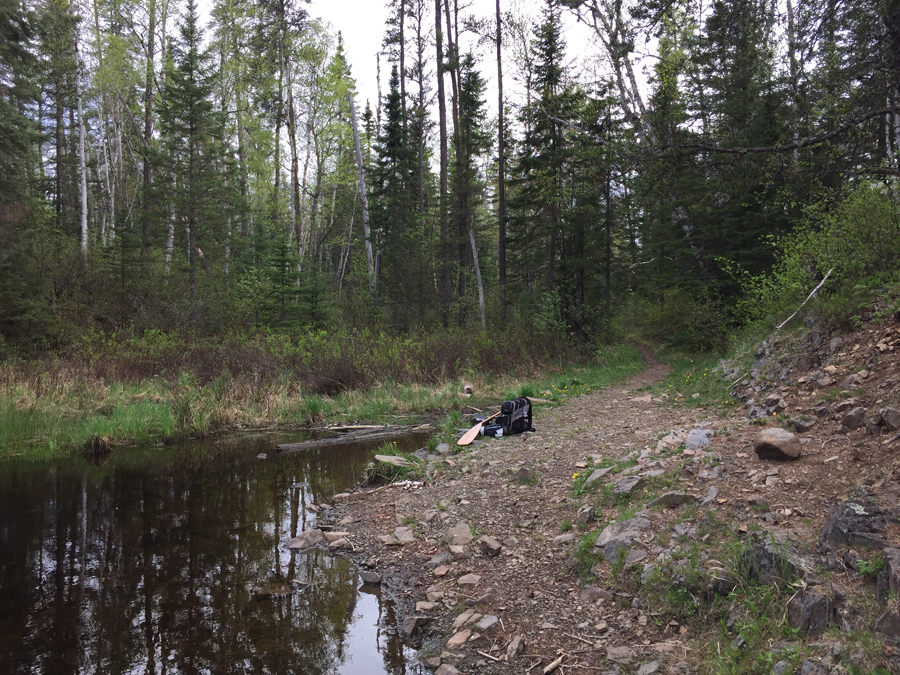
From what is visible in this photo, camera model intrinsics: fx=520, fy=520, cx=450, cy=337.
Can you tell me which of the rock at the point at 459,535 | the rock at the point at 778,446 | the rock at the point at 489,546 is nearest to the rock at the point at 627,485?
the rock at the point at 778,446

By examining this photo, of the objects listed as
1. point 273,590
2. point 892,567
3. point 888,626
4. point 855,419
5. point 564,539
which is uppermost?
point 855,419

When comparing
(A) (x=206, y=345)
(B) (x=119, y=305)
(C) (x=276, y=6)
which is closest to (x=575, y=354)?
(A) (x=206, y=345)

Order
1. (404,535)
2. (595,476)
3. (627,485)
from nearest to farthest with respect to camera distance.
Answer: (627,485)
(404,535)
(595,476)

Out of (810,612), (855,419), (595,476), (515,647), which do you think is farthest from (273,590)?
(855,419)

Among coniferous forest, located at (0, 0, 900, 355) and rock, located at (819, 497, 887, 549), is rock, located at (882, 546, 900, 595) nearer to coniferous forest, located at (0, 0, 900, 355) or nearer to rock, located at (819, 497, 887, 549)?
rock, located at (819, 497, 887, 549)

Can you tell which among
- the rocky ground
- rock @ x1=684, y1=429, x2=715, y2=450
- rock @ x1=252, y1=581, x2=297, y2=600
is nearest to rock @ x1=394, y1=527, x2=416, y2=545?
the rocky ground

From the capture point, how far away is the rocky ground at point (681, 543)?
2.66m

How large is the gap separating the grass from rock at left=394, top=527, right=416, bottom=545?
11.6 feet

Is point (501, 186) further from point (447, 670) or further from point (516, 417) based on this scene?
point (447, 670)

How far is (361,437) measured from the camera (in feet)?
33.8

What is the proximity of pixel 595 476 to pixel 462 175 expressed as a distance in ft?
60.3

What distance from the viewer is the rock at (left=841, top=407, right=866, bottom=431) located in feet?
13.7

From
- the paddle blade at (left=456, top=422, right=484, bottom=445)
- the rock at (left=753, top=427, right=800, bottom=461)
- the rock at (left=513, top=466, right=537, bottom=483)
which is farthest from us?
the paddle blade at (left=456, top=422, right=484, bottom=445)

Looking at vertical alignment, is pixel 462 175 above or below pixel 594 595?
above
